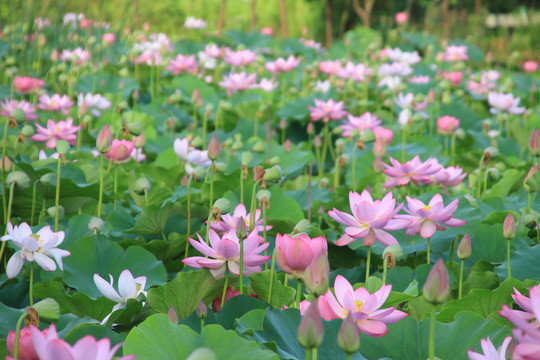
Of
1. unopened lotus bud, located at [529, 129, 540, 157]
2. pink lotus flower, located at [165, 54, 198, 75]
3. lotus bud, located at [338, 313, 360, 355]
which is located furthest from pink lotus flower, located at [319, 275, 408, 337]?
pink lotus flower, located at [165, 54, 198, 75]

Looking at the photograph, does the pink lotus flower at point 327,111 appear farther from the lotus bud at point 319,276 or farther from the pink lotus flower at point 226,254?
the lotus bud at point 319,276

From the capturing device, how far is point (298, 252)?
0.77 meters

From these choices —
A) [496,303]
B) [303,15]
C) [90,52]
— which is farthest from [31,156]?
[303,15]

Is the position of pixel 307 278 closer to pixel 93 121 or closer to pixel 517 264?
pixel 517 264

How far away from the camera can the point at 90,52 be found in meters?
3.32

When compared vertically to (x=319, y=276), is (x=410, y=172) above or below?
below

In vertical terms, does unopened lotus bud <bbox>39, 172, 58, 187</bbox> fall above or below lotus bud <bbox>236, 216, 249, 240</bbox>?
below

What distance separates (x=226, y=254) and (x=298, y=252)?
5.8 inches

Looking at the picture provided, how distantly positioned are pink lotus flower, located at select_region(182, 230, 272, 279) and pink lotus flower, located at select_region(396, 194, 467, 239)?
0.88 feet

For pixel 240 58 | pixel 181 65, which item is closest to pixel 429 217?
pixel 181 65

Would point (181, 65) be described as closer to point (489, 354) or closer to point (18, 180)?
point (18, 180)

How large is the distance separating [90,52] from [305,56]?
71.0 inches

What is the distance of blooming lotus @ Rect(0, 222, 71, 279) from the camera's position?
94 centimetres

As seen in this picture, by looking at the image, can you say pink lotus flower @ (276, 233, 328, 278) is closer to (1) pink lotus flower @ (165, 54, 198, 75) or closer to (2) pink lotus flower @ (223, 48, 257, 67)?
(1) pink lotus flower @ (165, 54, 198, 75)
